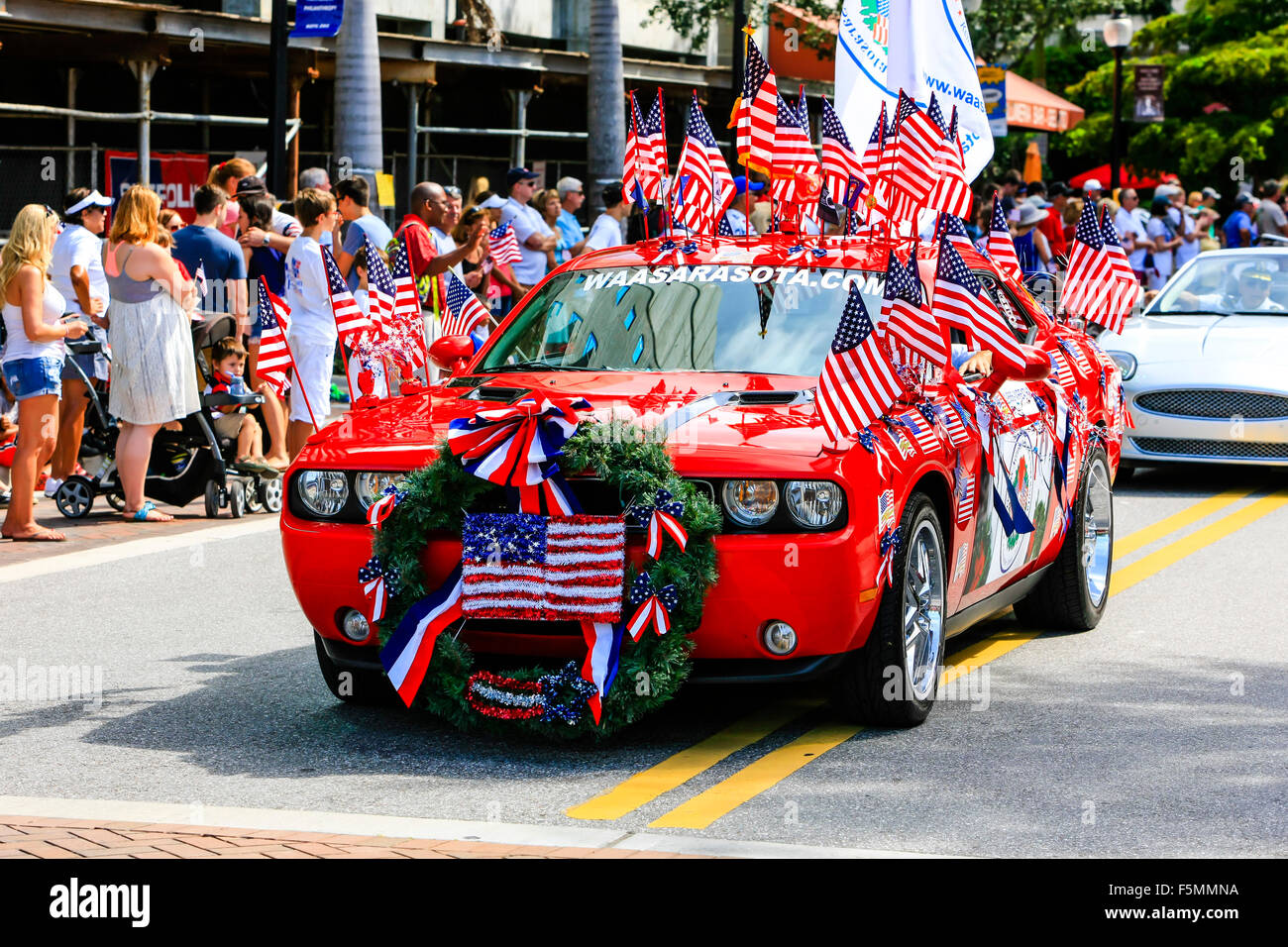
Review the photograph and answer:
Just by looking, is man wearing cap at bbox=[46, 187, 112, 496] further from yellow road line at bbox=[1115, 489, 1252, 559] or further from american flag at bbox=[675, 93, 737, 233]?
yellow road line at bbox=[1115, 489, 1252, 559]

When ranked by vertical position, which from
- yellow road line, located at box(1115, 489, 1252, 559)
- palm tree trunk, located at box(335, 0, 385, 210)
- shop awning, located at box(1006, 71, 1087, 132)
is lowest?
yellow road line, located at box(1115, 489, 1252, 559)

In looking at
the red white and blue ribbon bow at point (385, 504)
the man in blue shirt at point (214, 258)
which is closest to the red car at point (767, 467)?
the red white and blue ribbon bow at point (385, 504)

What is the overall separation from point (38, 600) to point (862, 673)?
4683mm

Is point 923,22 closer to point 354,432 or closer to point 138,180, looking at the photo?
point 354,432

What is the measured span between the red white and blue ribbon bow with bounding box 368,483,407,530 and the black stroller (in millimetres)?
6038

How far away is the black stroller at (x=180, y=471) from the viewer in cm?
1234

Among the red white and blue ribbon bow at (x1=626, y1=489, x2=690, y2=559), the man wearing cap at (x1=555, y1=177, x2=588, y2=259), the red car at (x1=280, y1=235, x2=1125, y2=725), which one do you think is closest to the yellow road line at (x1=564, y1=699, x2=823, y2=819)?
the red car at (x1=280, y1=235, x2=1125, y2=725)

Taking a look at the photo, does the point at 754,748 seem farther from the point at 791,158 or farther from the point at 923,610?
the point at 791,158

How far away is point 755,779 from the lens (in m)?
6.33

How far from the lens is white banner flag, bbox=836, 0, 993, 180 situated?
42.1ft

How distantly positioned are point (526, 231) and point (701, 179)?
878 cm

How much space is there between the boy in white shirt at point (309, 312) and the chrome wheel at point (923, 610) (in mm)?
6566

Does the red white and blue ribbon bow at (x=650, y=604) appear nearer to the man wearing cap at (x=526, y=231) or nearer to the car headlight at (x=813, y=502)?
the car headlight at (x=813, y=502)

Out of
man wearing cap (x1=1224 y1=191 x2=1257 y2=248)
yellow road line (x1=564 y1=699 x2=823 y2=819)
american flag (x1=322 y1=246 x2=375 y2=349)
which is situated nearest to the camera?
yellow road line (x1=564 y1=699 x2=823 y2=819)
